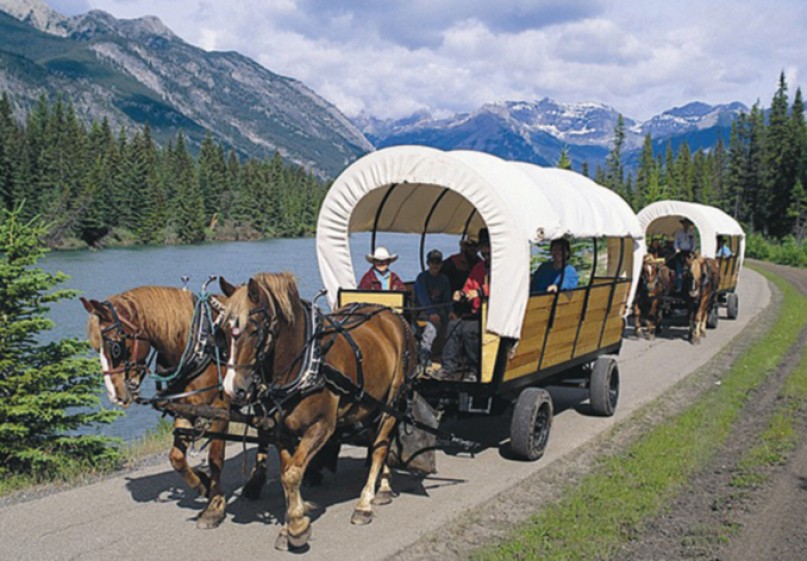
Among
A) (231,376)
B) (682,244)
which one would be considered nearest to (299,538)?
(231,376)

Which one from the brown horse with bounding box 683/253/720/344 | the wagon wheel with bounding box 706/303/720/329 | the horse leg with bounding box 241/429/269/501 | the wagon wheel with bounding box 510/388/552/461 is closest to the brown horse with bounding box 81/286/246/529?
the horse leg with bounding box 241/429/269/501

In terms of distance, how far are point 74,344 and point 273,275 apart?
14.4 feet

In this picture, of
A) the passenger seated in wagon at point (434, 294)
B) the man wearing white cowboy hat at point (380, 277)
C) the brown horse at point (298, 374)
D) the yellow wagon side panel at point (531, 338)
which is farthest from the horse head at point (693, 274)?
the brown horse at point (298, 374)

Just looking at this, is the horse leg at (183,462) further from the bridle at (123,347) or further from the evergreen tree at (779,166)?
the evergreen tree at (779,166)

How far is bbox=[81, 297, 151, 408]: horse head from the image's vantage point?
5.96m

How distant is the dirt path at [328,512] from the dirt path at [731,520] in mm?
1134

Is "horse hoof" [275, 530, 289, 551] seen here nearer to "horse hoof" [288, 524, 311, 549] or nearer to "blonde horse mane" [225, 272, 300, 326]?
"horse hoof" [288, 524, 311, 549]

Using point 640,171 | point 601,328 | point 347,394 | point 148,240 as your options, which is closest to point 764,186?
point 640,171

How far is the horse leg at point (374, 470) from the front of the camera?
265 inches

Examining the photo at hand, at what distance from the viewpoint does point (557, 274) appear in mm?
9531

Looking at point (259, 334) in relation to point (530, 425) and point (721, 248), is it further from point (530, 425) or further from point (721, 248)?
point (721, 248)

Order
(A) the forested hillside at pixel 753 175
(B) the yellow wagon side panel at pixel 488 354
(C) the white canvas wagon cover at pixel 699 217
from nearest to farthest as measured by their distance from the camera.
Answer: (B) the yellow wagon side panel at pixel 488 354, (C) the white canvas wagon cover at pixel 699 217, (A) the forested hillside at pixel 753 175

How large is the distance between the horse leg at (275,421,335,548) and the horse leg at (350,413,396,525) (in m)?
0.83

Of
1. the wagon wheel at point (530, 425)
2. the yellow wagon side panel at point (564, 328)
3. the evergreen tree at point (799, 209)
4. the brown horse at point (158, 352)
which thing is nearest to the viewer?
the brown horse at point (158, 352)
